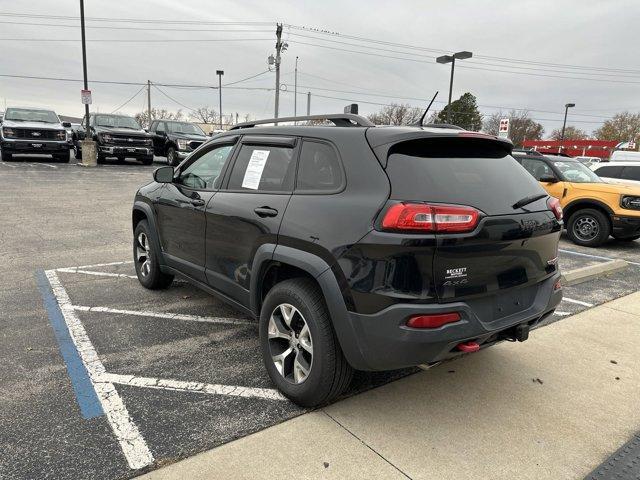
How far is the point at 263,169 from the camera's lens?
3.41 metres

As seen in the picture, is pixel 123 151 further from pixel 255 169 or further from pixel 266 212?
pixel 266 212

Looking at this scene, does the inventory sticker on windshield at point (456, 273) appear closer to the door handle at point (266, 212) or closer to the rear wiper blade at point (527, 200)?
the rear wiper blade at point (527, 200)

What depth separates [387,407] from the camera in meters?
3.02

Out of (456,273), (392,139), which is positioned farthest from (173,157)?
(456,273)

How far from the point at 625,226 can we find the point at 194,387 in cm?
834

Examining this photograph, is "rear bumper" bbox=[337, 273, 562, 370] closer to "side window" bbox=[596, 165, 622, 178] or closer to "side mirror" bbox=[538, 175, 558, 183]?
"side mirror" bbox=[538, 175, 558, 183]

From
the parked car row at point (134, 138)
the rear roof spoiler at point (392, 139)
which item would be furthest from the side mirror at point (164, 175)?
the parked car row at point (134, 138)

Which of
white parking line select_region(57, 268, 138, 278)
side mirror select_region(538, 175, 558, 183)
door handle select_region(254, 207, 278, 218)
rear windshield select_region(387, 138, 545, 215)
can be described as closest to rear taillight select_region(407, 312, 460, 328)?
rear windshield select_region(387, 138, 545, 215)

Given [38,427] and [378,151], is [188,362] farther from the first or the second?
[378,151]

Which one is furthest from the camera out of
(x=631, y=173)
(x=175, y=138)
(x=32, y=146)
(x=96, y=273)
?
(x=175, y=138)

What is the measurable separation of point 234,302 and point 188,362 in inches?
21.4

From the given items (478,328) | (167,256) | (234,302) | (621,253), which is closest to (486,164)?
(478,328)

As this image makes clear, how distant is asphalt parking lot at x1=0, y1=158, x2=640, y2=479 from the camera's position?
99.9 inches

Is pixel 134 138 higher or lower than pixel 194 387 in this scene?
higher
